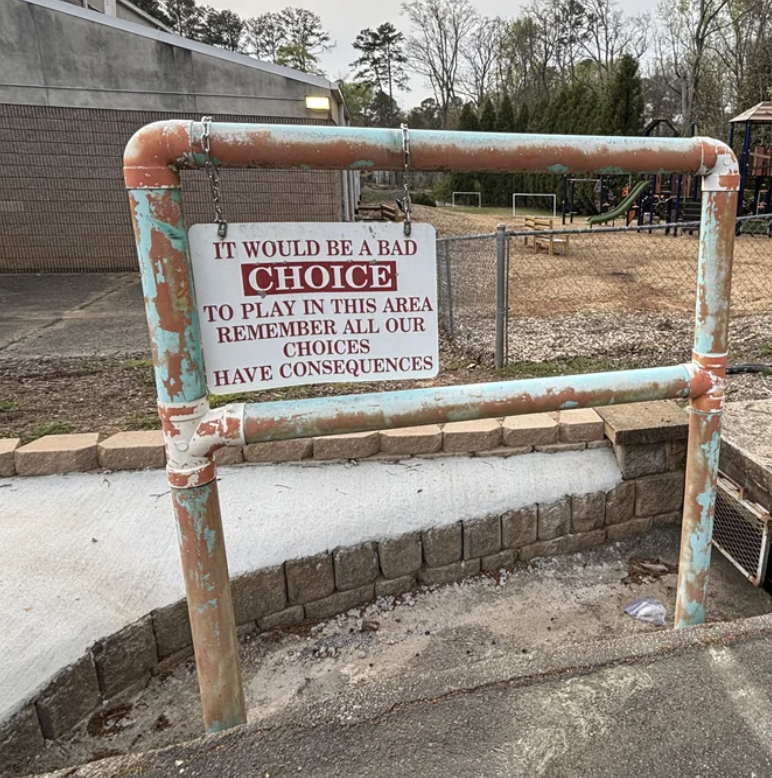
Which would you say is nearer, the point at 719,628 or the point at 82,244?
the point at 719,628

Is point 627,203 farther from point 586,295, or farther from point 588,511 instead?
point 588,511

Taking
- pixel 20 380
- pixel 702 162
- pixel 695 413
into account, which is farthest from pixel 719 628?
pixel 20 380

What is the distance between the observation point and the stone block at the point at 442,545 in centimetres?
279

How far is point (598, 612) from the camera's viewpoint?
2.74 m

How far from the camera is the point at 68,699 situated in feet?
6.50

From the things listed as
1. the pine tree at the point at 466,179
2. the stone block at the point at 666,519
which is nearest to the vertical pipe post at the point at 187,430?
the stone block at the point at 666,519

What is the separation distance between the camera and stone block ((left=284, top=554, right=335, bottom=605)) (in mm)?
2580

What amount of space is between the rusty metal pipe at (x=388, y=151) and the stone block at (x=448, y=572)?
6.33 feet

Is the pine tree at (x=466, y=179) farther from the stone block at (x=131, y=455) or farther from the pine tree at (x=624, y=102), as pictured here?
the stone block at (x=131, y=455)

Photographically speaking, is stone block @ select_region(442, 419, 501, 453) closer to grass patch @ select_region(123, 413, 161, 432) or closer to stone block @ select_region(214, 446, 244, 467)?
stone block @ select_region(214, 446, 244, 467)

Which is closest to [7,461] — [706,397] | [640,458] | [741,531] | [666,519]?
[706,397]

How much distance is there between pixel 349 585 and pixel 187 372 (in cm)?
168

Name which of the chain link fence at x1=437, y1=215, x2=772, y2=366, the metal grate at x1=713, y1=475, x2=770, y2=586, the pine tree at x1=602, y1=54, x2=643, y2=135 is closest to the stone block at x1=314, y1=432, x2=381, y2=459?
the metal grate at x1=713, y1=475, x2=770, y2=586

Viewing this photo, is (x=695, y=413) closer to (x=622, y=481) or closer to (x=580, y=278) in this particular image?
(x=622, y=481)
